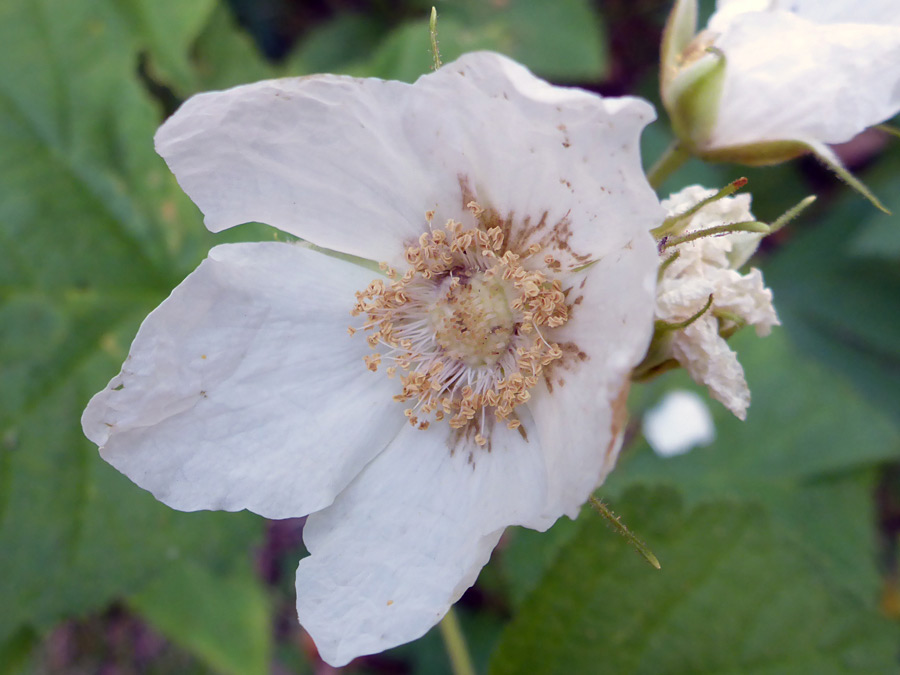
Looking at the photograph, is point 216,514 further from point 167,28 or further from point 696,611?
point 167,28

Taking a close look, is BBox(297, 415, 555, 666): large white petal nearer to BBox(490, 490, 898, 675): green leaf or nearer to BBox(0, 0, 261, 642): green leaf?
BBox(490, 490, 898, 675): green leaf

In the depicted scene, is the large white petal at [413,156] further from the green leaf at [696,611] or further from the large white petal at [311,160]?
the green leaf at [696,611]

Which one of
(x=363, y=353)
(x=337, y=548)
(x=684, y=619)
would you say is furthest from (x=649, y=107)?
(x=684, y=619)

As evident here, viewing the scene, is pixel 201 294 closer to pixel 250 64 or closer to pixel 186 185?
pixel 186 185

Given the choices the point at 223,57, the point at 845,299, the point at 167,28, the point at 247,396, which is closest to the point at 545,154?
the point at 247,396

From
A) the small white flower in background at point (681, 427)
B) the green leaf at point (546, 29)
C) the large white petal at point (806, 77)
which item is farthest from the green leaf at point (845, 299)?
the large white petal at point (806, 77)

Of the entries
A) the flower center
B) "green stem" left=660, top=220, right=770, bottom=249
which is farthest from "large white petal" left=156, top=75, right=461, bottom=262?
"green stem" left=660, top=220, right=770, bottom=249

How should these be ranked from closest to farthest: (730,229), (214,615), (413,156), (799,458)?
(730,229)
(413,156)
(214,615)
(799,458)
